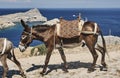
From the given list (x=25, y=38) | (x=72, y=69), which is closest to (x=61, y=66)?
(x=72, y=69)

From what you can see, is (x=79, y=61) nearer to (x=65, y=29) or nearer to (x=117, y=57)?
(x=117, y=57)

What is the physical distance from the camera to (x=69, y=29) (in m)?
14.6

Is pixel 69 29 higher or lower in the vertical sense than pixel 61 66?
higher

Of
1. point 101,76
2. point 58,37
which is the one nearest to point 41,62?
point 58,37

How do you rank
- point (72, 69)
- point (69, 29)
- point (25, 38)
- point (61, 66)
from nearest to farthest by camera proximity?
point (25, 38) → point (69, 29) → point (72, 69) → point (61, 66)

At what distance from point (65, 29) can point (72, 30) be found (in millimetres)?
337

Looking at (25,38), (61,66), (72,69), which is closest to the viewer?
(25,38)

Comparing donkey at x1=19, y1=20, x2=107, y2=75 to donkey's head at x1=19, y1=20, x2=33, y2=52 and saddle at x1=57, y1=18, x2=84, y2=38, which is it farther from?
saddle at x1=57, y1=18, x2=84, y2=38

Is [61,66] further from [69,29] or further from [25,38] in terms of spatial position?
[25,38]

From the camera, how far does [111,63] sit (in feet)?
54.3

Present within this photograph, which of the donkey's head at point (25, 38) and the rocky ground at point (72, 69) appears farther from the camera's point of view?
the donkey's head at point (25, 38)

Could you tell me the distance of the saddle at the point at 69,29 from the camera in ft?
47.6

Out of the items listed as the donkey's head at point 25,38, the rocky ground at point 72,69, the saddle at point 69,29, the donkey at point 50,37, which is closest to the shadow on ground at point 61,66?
the rocky ground at point 72,69

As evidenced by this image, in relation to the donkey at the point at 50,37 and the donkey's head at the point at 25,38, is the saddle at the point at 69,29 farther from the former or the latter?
the donkey's head at the point at 25,38
